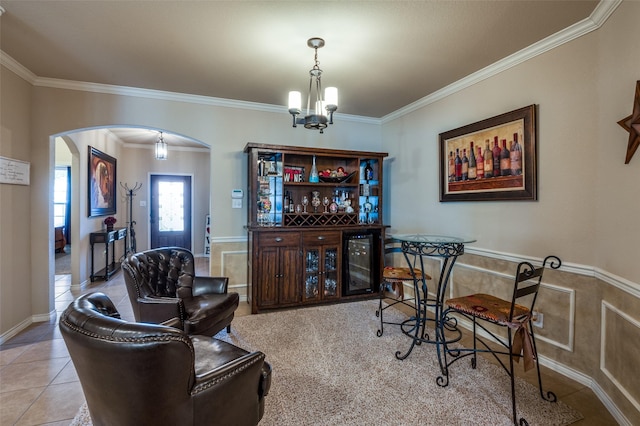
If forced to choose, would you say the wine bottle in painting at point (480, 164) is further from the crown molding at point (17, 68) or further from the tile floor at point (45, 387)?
the crown molding at point (17, 68)

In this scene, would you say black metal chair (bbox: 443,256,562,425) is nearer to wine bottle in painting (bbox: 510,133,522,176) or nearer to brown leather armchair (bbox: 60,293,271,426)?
wine bottle in painting (bbox: 510,133,522,176)

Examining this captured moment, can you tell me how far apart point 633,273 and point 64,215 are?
1102 centimetres

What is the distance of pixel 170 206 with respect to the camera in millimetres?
7504

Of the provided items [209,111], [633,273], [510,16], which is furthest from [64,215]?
[633,273]

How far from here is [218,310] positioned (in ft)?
8.90

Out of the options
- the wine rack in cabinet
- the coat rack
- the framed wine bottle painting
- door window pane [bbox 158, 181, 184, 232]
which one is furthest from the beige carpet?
door window pane [bbox 158, 181, 184, 232]

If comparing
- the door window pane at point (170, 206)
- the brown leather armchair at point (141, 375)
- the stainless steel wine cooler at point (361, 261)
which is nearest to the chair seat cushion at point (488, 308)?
the brown leather armchair at point (141, 375)

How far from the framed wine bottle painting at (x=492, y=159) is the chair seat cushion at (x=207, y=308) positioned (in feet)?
8.68

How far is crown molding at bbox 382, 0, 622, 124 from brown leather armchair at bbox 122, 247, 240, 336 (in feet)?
10.7

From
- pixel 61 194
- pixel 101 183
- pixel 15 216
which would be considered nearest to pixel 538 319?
pixel 15 216

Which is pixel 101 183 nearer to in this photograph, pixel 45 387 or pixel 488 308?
pixel 45 387

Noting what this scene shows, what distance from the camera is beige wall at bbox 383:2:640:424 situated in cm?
191

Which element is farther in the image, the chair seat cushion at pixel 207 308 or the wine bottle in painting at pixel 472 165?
the wine bottle in painting at pixel 472 165

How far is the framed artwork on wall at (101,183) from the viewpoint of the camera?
500cm
